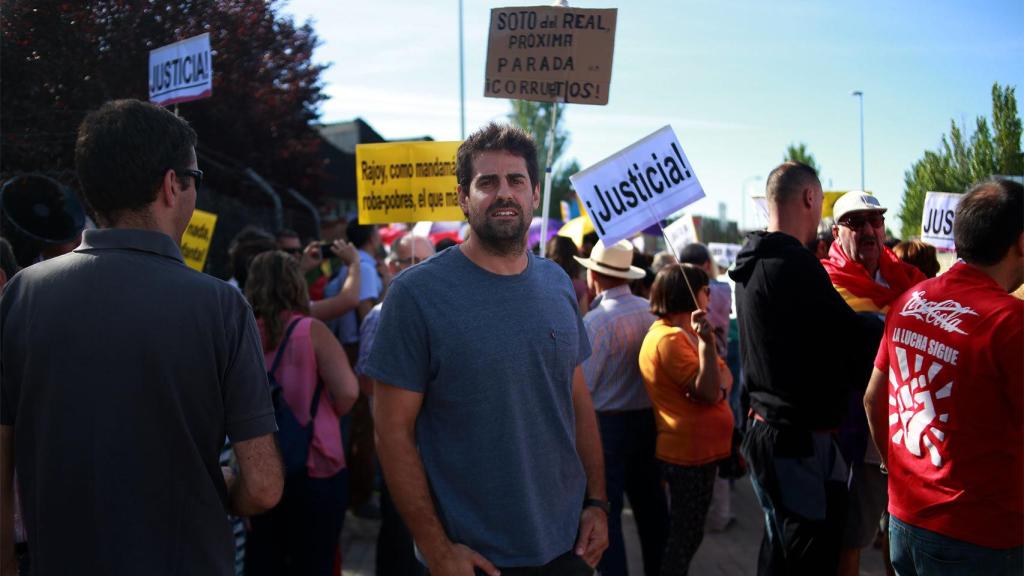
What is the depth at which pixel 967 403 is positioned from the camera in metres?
2.47

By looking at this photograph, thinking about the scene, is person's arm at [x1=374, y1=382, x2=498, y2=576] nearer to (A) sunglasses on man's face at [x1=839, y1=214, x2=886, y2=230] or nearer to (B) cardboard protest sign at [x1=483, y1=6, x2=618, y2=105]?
(A) sunglasses on man's face at [x1=839, y1=214, x2=886, y2=230]

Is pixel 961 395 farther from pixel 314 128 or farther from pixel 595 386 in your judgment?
pixel 314 128

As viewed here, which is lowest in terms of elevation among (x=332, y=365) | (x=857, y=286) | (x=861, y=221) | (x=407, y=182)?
(x=332, y=365)

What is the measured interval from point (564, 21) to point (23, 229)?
10.8ft

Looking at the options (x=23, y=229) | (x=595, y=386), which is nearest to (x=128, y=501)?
(x=23, y=229)

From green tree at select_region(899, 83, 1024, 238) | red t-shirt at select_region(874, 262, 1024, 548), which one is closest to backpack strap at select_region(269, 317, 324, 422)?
red t-shirt at select_region(874, 262, 1024, 548)

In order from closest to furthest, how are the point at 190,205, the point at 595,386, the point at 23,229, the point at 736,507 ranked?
1. the point at 190,205
2. the point at 23,229
3. the point at 595,386
4. the point at 736,507

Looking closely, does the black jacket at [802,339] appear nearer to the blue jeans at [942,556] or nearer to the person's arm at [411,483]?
the blue jeans at [942,556]

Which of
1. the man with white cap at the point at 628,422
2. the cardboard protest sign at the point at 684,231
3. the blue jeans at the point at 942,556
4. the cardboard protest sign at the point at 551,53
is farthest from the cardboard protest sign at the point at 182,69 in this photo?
the cardboard protest sign at the point at 684,231

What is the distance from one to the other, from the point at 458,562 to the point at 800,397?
69.0 inches

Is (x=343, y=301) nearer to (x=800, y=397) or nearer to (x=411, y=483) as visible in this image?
(x=800, y=397)

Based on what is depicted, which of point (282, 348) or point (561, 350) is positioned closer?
point (561, 350)

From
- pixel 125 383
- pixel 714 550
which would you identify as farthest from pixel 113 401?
pixel 714 550

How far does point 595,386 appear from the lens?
4.67m
